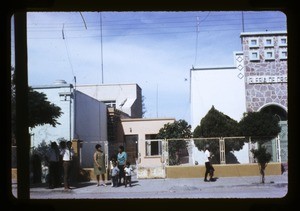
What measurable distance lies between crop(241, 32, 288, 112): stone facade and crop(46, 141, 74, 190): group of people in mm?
9139

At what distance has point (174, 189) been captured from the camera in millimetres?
11578

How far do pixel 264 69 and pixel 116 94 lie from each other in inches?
649

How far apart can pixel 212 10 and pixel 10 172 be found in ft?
6.35

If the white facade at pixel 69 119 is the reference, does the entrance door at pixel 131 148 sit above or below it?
below

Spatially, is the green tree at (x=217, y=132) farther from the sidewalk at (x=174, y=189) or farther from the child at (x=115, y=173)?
the child at (x=115, y=173)

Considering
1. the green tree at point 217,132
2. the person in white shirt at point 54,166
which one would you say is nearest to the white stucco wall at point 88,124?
the person in white shirt at point 54,166

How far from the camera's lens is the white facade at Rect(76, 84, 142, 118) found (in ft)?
104

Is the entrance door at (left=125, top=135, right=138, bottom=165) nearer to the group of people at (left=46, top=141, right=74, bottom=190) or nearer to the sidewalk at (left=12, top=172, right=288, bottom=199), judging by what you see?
the sidewalk at (left=12, top=172, right=288, bottom=199)

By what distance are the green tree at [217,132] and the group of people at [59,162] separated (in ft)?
16.6

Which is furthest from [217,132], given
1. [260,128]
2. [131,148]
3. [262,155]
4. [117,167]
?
[131,148]

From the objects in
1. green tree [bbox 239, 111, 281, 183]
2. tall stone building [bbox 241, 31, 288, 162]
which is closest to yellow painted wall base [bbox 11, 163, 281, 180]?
green tree [bbox 239, 111, 281, 183]

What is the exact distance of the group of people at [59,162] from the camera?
1076 cm
